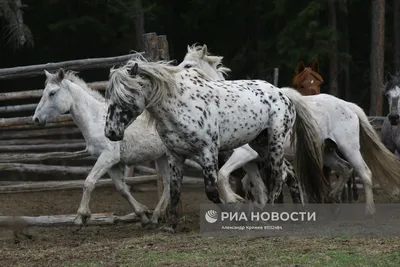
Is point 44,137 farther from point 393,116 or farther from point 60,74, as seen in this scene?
point 393,116

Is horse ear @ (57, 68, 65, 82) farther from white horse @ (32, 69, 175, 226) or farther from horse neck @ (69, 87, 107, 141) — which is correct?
horse neck @ (69, 87, 107, 141)

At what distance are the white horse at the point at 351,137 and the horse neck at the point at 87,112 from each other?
46.8 inches

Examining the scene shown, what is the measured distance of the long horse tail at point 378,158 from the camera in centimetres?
1056

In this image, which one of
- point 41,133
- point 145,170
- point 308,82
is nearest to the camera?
point 308,82

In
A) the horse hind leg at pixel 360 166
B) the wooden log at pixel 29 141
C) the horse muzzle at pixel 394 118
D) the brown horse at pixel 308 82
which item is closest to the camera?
the horse hind leg at pixel 360 166

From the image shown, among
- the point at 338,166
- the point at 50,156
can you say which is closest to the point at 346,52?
the point at 338,166

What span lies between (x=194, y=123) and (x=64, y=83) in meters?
2.38

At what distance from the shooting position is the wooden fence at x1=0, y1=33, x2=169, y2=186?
38.7ft

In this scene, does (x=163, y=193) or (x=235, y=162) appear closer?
(x=235, y=162)

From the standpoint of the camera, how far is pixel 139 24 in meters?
17.8

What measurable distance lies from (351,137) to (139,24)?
8.39 m

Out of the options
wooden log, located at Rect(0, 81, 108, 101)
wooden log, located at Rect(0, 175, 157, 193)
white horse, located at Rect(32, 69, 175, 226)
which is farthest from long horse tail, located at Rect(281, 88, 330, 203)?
wooden log, located at Rect(0, 81, 108, 101)

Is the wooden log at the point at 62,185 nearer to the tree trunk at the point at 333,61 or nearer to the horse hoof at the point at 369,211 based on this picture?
the horse hoof at the point at 369,211

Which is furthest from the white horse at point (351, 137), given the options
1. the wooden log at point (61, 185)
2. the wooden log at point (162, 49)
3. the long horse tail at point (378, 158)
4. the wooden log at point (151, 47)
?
the wooden log at point (61, 185)
